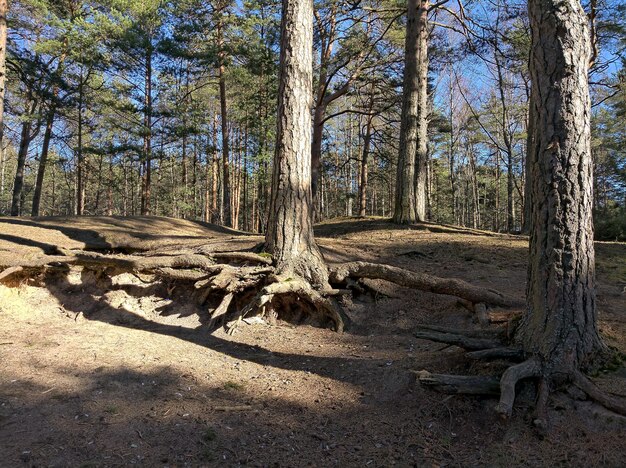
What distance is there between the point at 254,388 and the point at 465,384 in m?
1.99

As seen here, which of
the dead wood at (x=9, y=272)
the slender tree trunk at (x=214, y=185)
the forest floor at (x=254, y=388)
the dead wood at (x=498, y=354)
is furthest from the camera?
the slender tree trunk at (x=214, y=185)

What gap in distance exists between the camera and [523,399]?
3.03 meters

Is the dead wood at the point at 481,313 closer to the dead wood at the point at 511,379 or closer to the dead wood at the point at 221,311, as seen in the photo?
the dead wood at the point at 511,379

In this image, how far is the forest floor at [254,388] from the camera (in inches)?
110

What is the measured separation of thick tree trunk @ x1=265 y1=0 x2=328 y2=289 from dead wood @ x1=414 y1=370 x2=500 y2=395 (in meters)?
2.94

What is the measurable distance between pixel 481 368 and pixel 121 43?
20.8 meters

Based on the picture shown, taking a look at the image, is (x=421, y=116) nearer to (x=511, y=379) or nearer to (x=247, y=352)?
(x=247, y=352)

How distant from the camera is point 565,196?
3.18 m

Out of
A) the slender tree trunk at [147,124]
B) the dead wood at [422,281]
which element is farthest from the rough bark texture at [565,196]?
the slender tree trunk at [147,124]

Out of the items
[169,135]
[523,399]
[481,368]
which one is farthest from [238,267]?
[169,135]

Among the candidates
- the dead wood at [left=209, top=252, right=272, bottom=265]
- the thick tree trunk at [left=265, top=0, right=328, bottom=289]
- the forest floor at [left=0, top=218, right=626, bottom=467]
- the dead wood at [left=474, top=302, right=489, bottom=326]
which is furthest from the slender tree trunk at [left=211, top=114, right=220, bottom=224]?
the dead wood at [left=474, top=302, right=489, bottom=326]

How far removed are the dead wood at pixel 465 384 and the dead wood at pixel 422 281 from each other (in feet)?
7.51

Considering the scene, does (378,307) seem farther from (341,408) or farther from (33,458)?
(33,458)

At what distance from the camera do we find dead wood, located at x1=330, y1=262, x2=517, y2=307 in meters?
5.26
